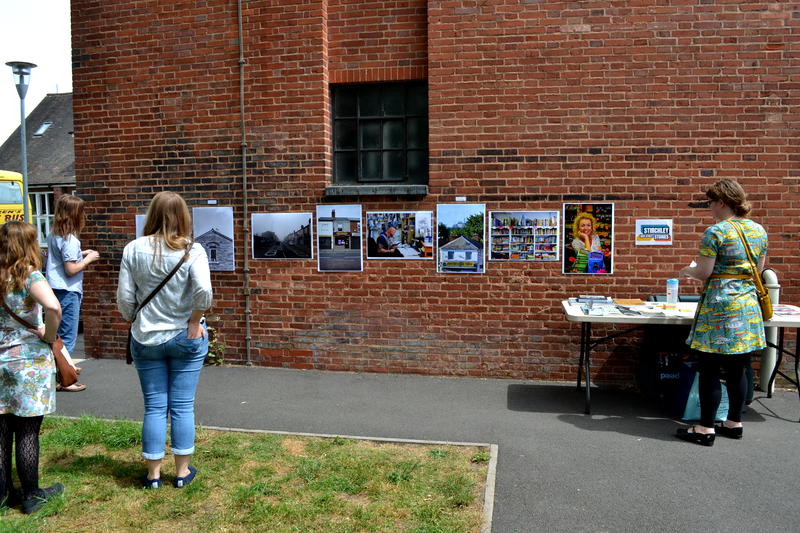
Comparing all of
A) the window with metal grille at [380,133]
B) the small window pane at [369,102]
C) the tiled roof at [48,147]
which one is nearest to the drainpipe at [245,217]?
the window with metal grille at [380,133]

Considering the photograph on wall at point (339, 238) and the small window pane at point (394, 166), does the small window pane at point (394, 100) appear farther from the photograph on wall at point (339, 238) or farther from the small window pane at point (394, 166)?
the photograph on wall at point (339, 238)

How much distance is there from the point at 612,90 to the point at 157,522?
19.4ft

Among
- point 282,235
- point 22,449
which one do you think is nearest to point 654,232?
point 282,235

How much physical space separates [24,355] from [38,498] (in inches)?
36.5

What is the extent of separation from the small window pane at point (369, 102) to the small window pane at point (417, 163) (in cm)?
67

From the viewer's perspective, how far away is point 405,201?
7359 millimetres

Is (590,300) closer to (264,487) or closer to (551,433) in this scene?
(551,433)

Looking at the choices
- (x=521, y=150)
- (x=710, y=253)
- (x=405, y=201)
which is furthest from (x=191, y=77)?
(x=710, y=253)

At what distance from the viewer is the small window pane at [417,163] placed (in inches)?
302

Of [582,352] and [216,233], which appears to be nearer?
[582,352]

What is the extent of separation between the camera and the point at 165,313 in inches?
161

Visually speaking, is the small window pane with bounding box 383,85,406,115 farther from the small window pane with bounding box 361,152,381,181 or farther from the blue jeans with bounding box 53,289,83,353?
the blue jeans with bounding box 53,289,83,353

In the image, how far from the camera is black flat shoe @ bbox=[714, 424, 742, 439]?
5.31 m

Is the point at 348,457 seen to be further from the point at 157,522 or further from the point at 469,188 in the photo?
the point at 469,188
